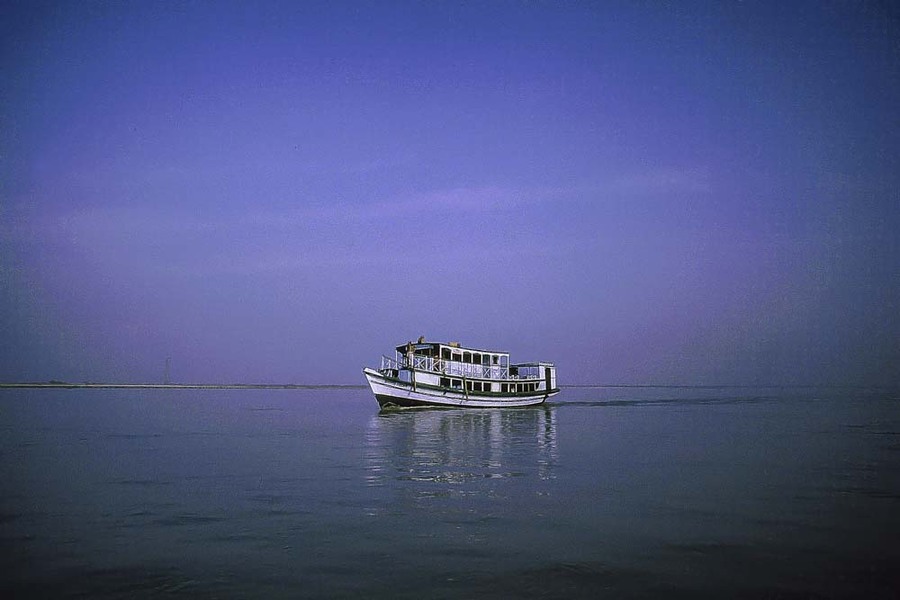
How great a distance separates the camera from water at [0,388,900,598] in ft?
30.8

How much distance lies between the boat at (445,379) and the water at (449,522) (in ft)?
88.0

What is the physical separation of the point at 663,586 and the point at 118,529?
1098 centimetres

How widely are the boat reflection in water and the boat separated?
37.6 feet

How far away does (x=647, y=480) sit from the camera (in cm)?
1934

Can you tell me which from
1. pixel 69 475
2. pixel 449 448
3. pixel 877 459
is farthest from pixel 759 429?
pixel 69 475

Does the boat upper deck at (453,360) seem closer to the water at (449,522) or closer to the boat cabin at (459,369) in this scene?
the boat cabin at (459,369)

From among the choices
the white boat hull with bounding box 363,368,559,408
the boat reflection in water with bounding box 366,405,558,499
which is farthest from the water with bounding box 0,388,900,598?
the white boat hull with bounding box 363,368,559,408

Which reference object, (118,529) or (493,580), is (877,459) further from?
(118,529)

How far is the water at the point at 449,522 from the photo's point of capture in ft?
30.8

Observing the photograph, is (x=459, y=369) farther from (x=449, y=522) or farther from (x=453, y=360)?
(x=449, y=522)

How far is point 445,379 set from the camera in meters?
57.0

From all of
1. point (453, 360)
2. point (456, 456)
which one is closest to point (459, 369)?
point (453, 360)

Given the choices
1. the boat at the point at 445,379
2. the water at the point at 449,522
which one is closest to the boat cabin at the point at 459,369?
the boat at the point at 445,379

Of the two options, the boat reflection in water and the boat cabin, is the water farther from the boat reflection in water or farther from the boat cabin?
the boat cabin
